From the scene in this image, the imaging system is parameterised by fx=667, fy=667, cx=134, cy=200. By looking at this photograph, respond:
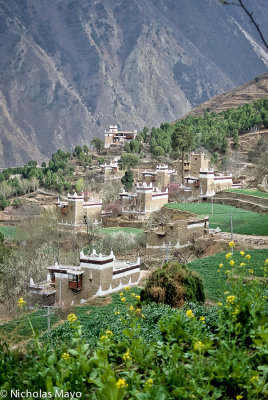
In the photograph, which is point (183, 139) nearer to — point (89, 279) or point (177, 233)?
point (177, 233)

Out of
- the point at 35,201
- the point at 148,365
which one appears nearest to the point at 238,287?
the point at 148,365

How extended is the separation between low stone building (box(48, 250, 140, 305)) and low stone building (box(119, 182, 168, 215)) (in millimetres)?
13265

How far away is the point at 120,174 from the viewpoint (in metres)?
50.2

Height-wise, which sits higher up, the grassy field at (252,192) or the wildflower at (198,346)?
the wildflower at (198,346)

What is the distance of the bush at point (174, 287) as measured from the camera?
1366 centimetres

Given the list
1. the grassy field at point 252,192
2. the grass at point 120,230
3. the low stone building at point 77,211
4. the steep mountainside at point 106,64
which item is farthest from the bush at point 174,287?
the steep mountainside at point 106,64

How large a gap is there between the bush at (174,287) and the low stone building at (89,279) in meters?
5.53

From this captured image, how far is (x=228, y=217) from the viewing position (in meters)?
29.2

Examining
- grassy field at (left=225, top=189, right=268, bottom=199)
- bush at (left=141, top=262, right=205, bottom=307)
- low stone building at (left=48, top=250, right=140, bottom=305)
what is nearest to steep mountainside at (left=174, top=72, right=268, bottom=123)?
grassy field at (left=225, top=189, right=268, bottom=199)

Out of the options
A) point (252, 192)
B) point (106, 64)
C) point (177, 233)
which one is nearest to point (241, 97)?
point (252, 192)

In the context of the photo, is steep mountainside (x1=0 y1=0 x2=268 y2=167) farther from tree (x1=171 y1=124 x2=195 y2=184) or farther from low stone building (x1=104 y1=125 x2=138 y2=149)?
tree (x1=171 y1=124 x2=195 y2=184)

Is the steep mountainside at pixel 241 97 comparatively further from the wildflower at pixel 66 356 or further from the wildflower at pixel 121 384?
the wildflower at pixel 121 384

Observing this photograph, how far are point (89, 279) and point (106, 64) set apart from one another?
132 meters

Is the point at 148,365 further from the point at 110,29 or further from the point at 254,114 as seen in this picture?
the point at 110,29
